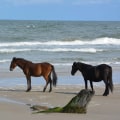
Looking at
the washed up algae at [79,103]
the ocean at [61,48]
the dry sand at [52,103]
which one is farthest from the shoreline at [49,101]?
the ocean at [61,48]

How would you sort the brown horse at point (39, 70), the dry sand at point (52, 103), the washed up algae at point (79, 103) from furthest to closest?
the brown horse at point (39, 70) < the washed up algae at point (79, 103) < the dry sand at point (52, 103)

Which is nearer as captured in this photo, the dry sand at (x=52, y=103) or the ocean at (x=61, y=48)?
the dry sand at (x=52, y=103)

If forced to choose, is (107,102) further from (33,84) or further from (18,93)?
(33,84)

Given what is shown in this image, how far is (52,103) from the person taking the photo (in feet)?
35.4

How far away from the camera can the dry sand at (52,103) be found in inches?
335

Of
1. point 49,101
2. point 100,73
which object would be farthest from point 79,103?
point 100,73

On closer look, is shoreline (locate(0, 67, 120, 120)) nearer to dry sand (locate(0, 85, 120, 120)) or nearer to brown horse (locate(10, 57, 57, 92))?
dry sand (locate(0, 85, 120, 120))

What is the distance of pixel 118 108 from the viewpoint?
988 cm

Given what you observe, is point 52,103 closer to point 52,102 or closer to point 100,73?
point 52,102

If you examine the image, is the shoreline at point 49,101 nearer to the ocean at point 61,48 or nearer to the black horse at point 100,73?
the black horse at point 100,73

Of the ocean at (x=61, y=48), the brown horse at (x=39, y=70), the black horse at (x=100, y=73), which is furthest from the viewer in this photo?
the ocean at (x=61, y=48)

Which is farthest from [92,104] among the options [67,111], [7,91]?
[7,91]

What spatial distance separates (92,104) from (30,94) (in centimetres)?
268

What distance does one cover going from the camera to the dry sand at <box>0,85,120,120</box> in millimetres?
8507
